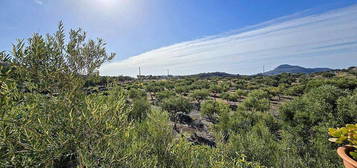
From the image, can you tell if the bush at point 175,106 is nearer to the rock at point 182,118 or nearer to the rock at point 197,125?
the rock at point 182,118

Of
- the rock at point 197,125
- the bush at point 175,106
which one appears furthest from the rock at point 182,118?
the rock at point 197,125

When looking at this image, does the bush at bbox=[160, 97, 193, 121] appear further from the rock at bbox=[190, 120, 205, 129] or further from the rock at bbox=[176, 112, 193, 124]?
the rock at bbox=[190, 120, 205, 129]

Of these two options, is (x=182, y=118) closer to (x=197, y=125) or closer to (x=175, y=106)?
(x=175, y=106)

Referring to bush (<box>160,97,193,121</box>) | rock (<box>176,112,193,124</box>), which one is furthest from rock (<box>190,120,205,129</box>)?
bush (<box>160,97,193,121</box>)

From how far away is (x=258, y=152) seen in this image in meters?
8.77

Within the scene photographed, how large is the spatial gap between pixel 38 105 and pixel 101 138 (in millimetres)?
1029

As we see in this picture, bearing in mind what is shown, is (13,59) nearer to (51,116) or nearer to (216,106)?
(51,116)

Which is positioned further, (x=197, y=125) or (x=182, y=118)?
(x=182, y=118)

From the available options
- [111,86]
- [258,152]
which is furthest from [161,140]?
[258,152]

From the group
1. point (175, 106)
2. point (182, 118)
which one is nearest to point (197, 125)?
point (182, 118)

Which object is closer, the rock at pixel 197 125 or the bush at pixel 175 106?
the rock at pixel 197 125

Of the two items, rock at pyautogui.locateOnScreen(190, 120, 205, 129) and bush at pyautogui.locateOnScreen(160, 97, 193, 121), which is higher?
bush at pyautogui.locateOnScreen(160, 97, 193, 121)

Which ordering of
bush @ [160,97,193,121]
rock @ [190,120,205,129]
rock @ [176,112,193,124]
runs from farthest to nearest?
bush @ [160,97,193,121]
rock @ [176,112,193,124]
rock @ [190,120,205,129]

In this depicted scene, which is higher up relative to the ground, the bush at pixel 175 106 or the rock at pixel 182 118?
the bush at pixel 175 106
